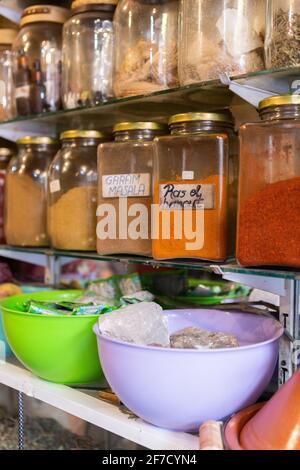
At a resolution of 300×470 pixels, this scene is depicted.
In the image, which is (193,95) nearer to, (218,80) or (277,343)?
(218,80)

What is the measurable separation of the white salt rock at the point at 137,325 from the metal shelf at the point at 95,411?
13 centimetres

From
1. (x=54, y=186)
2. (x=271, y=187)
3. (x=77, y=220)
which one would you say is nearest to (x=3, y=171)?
(x=54, y=186)

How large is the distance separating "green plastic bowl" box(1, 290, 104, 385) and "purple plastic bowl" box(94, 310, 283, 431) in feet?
0.52

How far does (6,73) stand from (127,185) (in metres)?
0.68

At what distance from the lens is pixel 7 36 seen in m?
1.62

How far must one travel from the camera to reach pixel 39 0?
1.58 m

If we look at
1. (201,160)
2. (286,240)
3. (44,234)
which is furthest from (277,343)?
(44,234)

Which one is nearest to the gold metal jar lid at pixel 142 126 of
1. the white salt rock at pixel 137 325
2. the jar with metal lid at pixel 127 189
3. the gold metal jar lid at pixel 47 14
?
the jar with metal lid at pixel 127 189

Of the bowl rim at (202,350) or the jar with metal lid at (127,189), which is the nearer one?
the bowl rim at (202,350)

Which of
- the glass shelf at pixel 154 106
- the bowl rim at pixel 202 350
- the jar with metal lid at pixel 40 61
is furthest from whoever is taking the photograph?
the jar with metal lid at pixel 40 61

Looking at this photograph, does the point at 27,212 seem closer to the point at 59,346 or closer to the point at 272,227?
the point at 59,346

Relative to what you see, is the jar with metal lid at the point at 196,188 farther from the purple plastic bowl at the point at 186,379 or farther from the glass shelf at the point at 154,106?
the purple plastic bowl at the point at 186,379

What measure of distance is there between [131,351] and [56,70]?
2.77ft

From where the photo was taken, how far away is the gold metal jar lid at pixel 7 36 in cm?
162
